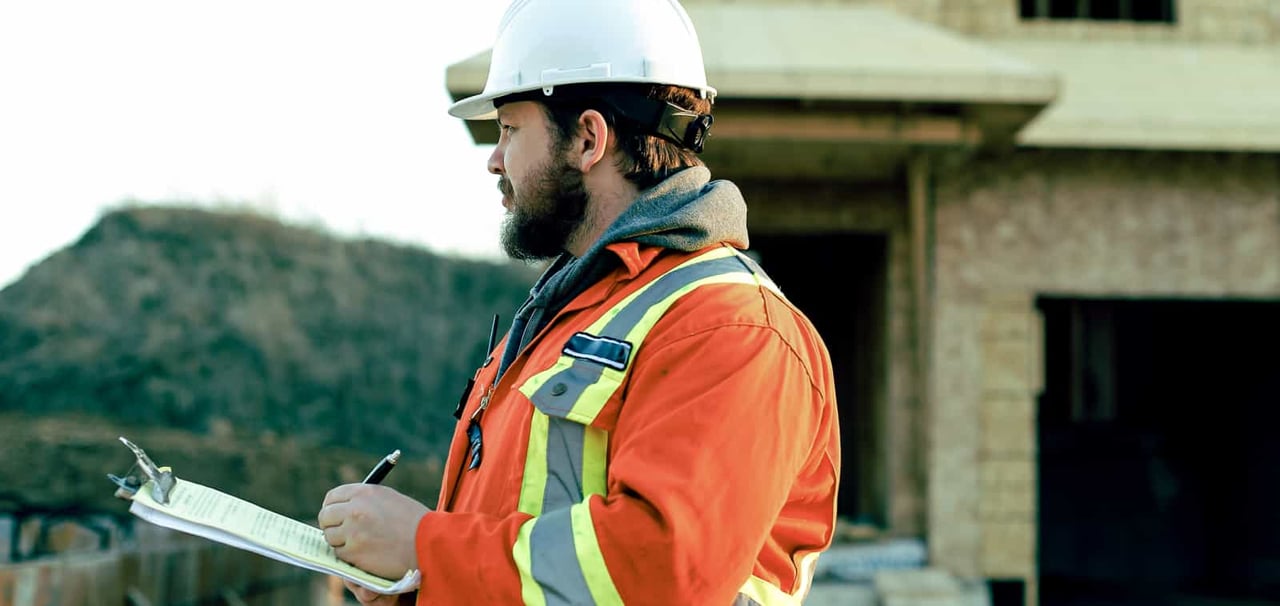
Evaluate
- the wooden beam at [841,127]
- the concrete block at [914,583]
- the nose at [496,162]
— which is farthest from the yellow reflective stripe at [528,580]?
the concrete block at [914,583]

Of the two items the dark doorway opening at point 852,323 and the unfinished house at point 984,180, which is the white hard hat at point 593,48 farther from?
the dark doorway opening at point 852,323

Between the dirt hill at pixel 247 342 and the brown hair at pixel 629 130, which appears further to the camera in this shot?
the dirt hill at pixel 247 342

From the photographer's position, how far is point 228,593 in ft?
22.3

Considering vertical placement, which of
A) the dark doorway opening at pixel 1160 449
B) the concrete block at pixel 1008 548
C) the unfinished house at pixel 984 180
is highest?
the unfinished house at pixel 984 180

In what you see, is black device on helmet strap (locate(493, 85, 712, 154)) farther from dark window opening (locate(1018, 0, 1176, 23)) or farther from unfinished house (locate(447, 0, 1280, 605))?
dark window opening (locate(1018, 0, 1176, 23))

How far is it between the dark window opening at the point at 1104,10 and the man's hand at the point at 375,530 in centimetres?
976

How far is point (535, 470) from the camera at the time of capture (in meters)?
1.86

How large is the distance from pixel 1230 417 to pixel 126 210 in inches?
782

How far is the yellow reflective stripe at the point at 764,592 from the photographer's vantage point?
1.90 metres

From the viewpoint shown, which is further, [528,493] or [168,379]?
[168,379]

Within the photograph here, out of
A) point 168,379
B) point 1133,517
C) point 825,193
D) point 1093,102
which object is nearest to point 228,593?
point 825,193

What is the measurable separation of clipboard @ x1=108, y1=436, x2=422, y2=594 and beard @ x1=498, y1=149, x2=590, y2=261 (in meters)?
0.69

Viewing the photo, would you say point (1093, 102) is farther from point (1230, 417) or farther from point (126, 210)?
point (126, 210)

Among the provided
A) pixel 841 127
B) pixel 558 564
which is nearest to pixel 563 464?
pixel 558 564
